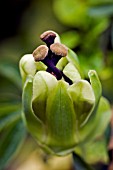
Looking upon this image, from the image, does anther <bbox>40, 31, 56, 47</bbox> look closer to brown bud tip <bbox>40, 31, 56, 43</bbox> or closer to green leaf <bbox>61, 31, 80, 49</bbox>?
brown bud tip <bbox>40, 31, 56, 43</bbox>

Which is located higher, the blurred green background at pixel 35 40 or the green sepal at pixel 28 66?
the green sepal at pixel 28 66

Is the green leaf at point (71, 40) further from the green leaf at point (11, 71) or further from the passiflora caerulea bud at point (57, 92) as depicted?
the passiflora caerulea bud at point (57, 92)

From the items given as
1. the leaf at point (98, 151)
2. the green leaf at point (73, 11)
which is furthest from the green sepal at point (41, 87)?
the green leaf at point (73, 11)

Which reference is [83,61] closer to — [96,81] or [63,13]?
[63,13]

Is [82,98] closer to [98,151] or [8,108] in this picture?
[8,108]

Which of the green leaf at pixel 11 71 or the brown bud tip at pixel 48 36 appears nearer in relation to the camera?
the brown bud tip at pixel 48 36

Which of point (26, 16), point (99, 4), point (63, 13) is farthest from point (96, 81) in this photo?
point (26, 16)

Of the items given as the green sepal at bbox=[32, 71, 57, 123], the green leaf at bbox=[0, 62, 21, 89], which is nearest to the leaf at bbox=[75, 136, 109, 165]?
the green leaf at bbox=[0, 62, 21, 89]
